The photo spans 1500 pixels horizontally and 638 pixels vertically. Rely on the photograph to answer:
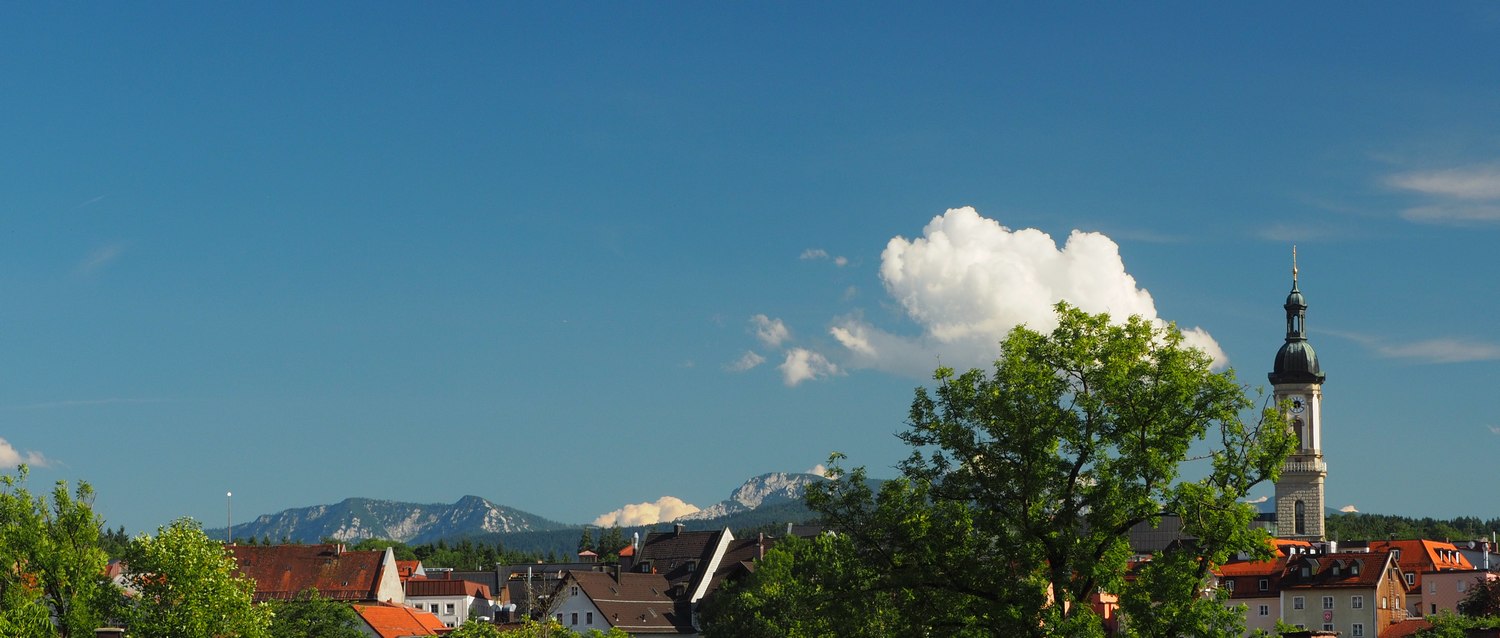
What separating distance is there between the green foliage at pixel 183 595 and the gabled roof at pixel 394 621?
44433 mm

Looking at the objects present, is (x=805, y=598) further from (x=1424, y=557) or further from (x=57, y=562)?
(x=1424, y=557)

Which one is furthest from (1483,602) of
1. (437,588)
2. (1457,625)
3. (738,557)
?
(437,588)

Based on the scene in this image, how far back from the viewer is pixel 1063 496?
142 feet

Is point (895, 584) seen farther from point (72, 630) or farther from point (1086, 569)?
point (72, 630)

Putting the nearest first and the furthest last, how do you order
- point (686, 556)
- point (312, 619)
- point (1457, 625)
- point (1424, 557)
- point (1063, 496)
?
1. point (1063, 496)
2. point (1457, 625)
3. point (312, 619)
4. point (1424, 557)
5. point (686, 556)

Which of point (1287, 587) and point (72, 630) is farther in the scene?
point (1287, 587)

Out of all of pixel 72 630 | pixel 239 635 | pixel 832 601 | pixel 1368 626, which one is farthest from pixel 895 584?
pixel 1368 626

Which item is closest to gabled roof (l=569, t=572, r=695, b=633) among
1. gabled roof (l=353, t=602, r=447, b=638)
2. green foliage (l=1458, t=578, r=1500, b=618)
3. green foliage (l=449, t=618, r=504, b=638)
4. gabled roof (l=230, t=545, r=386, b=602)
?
gabled roof (l=353, t=602, r=447, b=638)

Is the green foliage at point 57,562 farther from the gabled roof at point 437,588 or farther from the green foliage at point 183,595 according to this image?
the gabled roof at point 437,588

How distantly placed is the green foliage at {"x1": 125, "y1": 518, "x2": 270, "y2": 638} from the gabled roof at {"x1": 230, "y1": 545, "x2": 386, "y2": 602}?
75.4 m

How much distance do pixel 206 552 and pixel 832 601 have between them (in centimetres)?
2007

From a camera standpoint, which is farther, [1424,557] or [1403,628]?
[1424,557]

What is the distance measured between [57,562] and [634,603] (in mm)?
73668

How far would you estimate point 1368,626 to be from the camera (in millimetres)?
108438
